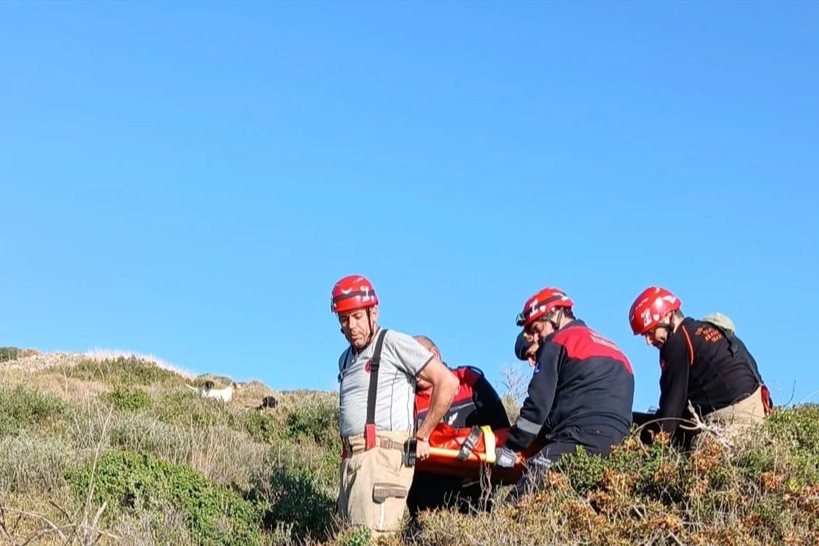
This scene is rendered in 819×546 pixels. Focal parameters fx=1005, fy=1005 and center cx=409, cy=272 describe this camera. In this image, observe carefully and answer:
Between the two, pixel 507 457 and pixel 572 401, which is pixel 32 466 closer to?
pixel 507 457

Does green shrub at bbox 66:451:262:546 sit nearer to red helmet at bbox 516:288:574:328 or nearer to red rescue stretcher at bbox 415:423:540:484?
red rescue stretcher at bbox 415:423:540:484

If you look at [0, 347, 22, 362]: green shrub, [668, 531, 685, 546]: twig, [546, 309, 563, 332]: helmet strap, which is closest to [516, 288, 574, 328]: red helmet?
[546, 309, 563, 332]: helmet strap

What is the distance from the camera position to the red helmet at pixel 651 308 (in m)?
7.13

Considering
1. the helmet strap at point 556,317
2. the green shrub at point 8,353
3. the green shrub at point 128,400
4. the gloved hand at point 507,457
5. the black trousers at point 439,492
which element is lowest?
the black trousers at point 439,492

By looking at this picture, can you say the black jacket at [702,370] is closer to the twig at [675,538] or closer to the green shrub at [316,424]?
the twig at [675,538]

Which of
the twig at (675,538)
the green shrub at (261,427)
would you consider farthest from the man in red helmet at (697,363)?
the green shrub at (261,427)

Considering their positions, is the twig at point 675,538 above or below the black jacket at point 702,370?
below

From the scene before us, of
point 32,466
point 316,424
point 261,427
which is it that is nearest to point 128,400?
point 261,427

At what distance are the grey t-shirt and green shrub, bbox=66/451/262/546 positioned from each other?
1771mm

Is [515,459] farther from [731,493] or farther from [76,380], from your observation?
[76,380]

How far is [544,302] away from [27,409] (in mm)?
7651

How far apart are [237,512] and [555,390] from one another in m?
3.13

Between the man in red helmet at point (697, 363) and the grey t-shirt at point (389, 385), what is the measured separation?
1.69 m

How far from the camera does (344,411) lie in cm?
683
